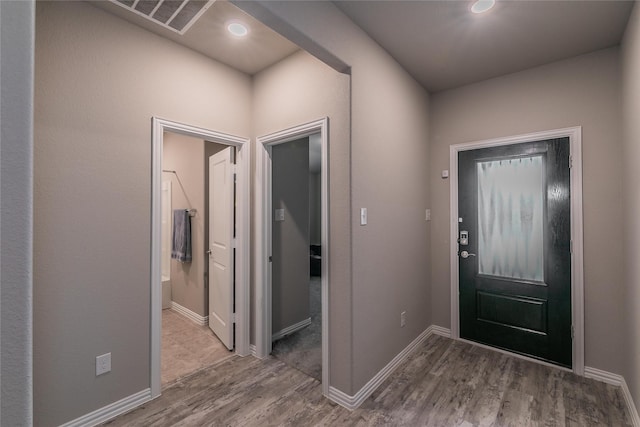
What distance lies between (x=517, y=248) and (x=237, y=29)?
3.03 m

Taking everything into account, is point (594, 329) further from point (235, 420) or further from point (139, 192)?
point (139, 192)

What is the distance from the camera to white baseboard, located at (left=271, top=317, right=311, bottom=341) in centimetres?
320

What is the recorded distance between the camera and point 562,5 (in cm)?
190

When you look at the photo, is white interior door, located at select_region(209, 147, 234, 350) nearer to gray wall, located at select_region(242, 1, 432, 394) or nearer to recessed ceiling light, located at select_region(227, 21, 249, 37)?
recessed ceiling light, located at select_region(227, 21, 249, 37)

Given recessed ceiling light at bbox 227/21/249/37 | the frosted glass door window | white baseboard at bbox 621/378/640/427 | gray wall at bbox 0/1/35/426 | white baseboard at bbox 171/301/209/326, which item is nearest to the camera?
gray wall at bbox 0/1/35/426

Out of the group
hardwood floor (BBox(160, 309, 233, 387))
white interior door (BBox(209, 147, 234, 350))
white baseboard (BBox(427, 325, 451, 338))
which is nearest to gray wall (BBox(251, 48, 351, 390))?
white interior door (BBox(209, 147, 234, 350))

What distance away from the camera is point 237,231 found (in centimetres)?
282

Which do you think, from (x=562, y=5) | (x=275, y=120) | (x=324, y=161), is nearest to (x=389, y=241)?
A: (x=324, y=161)

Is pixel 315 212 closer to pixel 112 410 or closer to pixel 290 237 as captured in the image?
pixel 290 237

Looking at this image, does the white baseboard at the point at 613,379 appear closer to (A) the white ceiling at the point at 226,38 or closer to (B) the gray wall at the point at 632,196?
(B) the gray wall at the point at 632,196

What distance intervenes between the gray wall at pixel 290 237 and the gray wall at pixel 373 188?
1.16 metres

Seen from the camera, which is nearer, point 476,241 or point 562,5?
point 562,5

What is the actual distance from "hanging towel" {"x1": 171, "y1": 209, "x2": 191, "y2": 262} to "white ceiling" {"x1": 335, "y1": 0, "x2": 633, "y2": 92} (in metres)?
2.97

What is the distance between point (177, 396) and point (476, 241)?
9.70ft
